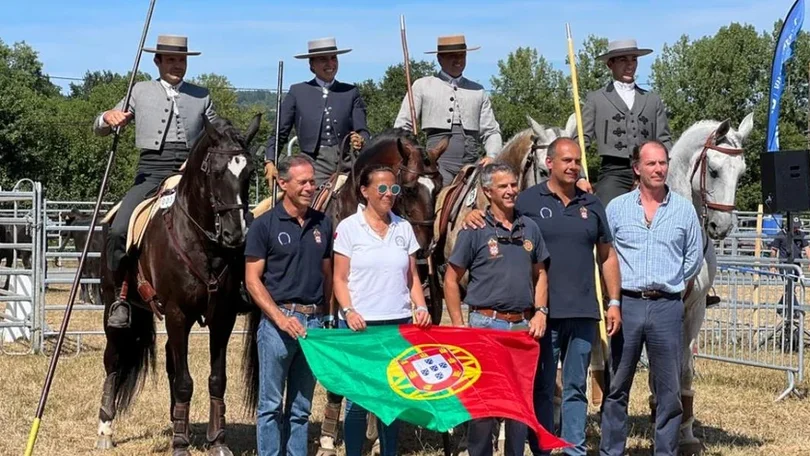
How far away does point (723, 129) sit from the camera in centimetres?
826

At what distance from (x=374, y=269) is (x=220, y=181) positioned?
170cm

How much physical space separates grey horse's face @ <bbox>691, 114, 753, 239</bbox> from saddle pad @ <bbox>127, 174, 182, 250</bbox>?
13.5ft

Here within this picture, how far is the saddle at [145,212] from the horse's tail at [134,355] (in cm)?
95

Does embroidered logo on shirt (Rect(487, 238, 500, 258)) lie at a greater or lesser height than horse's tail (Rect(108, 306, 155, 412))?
greater

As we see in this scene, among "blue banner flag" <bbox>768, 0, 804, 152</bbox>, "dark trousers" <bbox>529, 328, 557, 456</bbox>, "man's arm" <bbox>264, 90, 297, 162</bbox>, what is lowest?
"dark trousers" <bbox>529, 328, 557, 456</bbox>

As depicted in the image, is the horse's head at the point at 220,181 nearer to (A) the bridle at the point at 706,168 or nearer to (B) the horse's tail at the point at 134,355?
(B) the horse's tail at the point at 134,355

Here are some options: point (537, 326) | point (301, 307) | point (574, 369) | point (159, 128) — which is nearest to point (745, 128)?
point (574, 369)

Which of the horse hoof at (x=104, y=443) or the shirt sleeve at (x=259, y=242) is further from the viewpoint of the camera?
the horse hoof at (x=104, y=443)

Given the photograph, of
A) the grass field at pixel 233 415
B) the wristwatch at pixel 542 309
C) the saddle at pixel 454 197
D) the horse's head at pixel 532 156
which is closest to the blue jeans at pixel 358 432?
the wristwatch at pixel 542 309

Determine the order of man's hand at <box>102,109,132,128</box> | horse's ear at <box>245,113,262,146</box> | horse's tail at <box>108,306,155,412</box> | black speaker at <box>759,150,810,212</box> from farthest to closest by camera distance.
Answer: black speaker at <box>759,150,810,212</box> → horse's tail at <box>108,306,155,412</box> → man's hand at <box>102,109,132,128</box> → horse's ear at <box>245,113,262,146</box>

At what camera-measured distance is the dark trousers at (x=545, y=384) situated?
662 cm

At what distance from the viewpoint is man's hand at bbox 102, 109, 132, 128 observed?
7.96 meters

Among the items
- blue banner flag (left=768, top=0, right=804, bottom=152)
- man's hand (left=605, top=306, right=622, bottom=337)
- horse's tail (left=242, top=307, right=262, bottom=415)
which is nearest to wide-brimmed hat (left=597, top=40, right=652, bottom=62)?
man's hand (left=605, top=306, right=622, bottom=337)

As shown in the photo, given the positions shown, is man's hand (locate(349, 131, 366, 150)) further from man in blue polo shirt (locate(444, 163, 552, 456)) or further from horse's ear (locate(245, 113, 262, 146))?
man in blue polo shirt (locate(444, 163, 552, 456))
